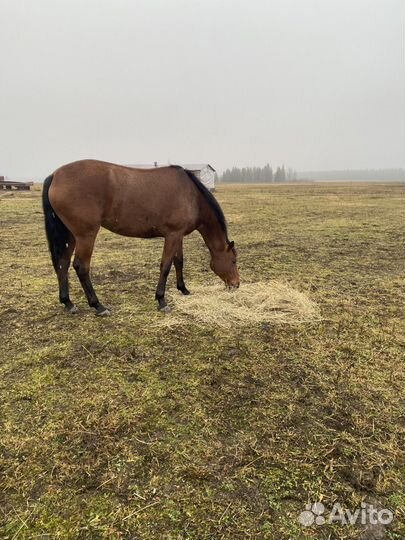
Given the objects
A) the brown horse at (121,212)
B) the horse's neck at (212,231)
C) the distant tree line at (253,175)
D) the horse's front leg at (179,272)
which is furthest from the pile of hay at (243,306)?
the distant tree line at (253,175)

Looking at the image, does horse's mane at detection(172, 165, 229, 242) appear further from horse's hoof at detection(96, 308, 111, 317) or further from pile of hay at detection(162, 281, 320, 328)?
horse's hoof at detection(96, 308, 111, 317)

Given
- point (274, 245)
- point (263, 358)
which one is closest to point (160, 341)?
point (263, 358)

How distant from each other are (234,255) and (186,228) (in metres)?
1.02

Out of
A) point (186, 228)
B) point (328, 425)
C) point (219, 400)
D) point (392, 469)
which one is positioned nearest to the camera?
point (392, 469)

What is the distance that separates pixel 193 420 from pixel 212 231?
355cm

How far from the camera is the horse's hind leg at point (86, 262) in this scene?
4.84 metres

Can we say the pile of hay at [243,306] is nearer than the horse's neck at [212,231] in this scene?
Yes

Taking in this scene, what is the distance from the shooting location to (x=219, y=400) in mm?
3066

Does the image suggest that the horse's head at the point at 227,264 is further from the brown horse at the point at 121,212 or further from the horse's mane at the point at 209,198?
the horse's mane at the point at 209,198

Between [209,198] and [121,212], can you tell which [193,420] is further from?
[209,198]

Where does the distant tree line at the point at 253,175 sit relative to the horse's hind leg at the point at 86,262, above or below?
above

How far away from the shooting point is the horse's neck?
5664mm

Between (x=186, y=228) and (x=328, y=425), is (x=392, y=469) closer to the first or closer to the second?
(x=328, y=425)

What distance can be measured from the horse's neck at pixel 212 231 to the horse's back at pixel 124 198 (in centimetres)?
21
